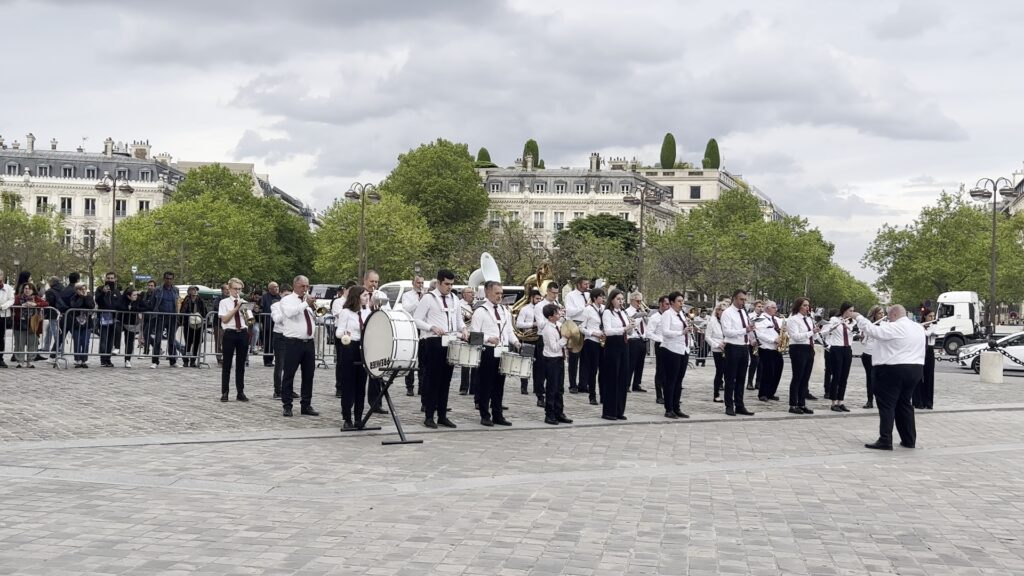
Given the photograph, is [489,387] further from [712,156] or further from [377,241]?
[712,156]

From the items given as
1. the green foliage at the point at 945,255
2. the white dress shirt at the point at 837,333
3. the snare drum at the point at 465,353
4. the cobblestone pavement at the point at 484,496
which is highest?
the green foliage at the point at 945,255

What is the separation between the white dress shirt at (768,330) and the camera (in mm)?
18609

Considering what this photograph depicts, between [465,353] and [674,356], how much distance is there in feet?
13.7

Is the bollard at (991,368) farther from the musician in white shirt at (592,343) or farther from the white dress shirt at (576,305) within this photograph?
the white dress shirt at (576,305)

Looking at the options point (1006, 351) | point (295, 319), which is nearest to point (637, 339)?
point (295, 319)

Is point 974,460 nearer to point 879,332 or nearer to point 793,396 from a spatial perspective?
point 879,332

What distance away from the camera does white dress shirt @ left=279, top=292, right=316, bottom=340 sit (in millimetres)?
14633

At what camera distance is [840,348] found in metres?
19.3

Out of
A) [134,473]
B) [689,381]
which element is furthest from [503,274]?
[134,473]

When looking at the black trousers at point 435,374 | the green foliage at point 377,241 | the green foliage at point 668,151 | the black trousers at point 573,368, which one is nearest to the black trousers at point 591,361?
the black trousers at point 573,368

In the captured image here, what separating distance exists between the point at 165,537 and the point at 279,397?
9.58m

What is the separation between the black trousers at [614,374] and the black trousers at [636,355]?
3.20 meters

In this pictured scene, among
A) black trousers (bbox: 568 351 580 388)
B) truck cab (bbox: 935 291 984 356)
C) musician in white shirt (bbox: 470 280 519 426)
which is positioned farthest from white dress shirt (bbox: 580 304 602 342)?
truck cab (bbox: 935 291 984 356)

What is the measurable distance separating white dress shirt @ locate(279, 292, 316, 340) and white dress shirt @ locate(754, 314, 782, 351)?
7861mm
